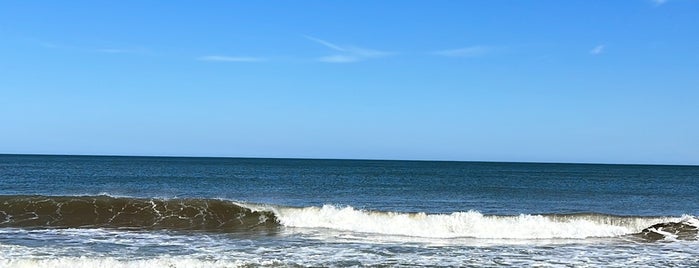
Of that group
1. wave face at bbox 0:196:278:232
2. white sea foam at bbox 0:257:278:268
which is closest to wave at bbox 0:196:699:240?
wave face at bbox 0:196:278:232

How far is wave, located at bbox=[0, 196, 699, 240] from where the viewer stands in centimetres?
2298

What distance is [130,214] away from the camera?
85.5ft

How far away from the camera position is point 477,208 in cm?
3469

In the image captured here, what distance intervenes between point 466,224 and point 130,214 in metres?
13.9

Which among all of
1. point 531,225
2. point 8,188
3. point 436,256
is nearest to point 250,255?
point 436,256

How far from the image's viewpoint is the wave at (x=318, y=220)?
22984 millimetres

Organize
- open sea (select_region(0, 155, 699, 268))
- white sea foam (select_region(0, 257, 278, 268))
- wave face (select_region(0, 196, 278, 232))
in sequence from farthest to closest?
wave face (select_region(0, 196, 278, 232))
open sea (select_region(0, 155, 699, 268))
white sea foam (select_region(0, 257, 278, 268))

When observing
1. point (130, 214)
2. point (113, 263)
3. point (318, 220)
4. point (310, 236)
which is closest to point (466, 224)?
point (318, 220)

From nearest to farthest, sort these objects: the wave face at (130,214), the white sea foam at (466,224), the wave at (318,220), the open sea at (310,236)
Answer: the open sea at (310,236) → the white sea foam at (466,224) → the wave at (318,220) → the wave face at (130,214)

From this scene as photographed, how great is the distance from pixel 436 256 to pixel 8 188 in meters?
41.8

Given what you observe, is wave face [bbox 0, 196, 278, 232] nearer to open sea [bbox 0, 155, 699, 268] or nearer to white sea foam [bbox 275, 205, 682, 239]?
open sea [bbox 0, 155, 699, 268]

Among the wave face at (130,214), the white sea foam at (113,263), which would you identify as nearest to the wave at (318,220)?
the wave face at (130,214)

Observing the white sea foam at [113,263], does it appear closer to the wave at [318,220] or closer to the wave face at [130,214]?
the wave at [318,220]

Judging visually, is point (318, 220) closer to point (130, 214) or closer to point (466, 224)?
point (466, 224)
